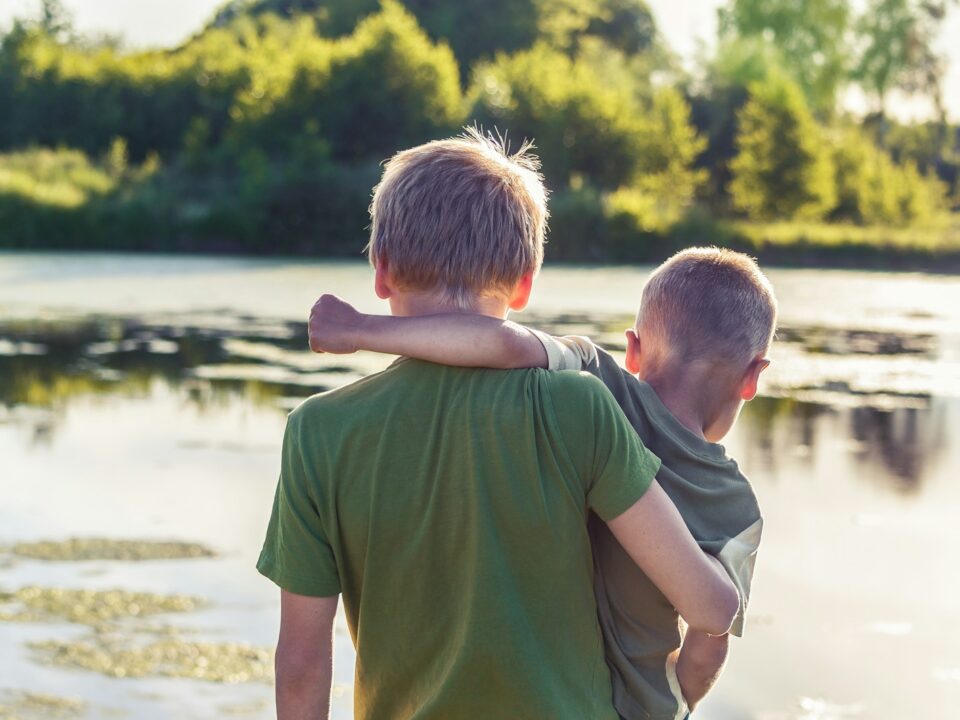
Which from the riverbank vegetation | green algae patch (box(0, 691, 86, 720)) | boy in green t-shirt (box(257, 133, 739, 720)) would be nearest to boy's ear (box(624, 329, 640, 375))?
boy in green t-shirt (box(257, 133, 739, 720))

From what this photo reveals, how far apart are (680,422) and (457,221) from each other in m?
0.42

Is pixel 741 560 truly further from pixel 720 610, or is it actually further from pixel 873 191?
pixel 873 191

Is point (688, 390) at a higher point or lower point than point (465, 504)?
higher

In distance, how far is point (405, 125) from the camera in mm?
38812

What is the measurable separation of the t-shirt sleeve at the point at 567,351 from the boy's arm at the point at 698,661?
38cm

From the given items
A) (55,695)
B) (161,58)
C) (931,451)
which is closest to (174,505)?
(55,695)

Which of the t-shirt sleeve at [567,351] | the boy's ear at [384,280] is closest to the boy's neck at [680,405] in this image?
the t-shirt sleeve at [567,351]

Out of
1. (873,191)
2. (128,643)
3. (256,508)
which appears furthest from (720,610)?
(873,191)

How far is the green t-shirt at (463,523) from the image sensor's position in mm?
1646

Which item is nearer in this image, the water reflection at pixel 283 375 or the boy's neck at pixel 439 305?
the boy's neck at pixel 439 305

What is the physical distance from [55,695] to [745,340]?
270 centimetres

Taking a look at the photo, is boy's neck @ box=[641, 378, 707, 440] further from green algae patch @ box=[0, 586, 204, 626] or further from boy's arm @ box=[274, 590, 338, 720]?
green algae patch @ box=[0, 586, 204, 626]

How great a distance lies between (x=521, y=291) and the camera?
177 cm

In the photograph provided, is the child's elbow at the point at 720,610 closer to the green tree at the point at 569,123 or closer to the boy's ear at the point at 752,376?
the boy's ear at the point at 752,376
